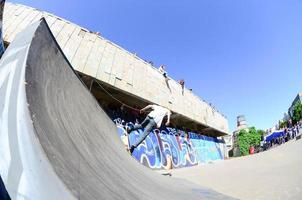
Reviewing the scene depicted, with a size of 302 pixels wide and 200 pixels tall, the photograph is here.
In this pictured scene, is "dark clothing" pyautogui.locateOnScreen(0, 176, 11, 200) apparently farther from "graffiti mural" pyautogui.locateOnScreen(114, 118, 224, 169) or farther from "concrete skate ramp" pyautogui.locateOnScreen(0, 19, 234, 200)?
"graffiti mural" pyautogui.locateOnScreen(114, 118, 224, 169)

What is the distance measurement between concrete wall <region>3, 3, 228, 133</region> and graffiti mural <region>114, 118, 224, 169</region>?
70.0 inches

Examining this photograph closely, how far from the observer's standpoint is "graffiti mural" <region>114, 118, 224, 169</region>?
41.6 ft

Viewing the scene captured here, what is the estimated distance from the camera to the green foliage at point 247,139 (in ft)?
170

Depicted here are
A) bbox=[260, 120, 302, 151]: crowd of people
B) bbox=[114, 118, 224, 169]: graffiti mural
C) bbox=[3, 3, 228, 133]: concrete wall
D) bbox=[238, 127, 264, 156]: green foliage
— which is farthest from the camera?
bbox=[238, 127, 264, 156]: green foliage

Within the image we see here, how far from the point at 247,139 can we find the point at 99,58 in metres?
47.2

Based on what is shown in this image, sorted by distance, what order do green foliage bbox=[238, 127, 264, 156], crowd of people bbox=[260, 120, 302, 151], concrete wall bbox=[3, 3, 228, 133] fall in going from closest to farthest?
1. concrete wall bbox=[3, 3, 228, 133]
2. crowd of people bbox=[260, 120, 302, 151]
3. green foliage bbox=[238, 127, 264, 156]

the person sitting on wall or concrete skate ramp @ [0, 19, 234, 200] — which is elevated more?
the person sitting on wall

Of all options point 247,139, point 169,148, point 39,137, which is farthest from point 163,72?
point 247,139

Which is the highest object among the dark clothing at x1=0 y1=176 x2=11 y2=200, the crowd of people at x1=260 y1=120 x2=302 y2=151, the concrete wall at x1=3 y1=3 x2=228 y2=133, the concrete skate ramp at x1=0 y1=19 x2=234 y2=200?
the concrete wall at x1=3 y1=3 x2=228 y2=133

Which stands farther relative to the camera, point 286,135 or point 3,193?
point 286,135

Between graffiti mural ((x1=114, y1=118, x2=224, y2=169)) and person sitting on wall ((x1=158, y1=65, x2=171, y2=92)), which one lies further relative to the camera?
person sitting on wall ((x1=158, y1=65, x2=171, y2=92))

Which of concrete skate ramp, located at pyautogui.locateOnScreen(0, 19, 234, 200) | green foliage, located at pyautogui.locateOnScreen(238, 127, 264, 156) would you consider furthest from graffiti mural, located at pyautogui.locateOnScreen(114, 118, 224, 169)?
green foliage, located at pyautogui.locateOnScreen(238, 127, 264, 156)

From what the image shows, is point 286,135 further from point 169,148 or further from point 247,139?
point 169,148

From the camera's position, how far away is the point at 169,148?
54.3ft
